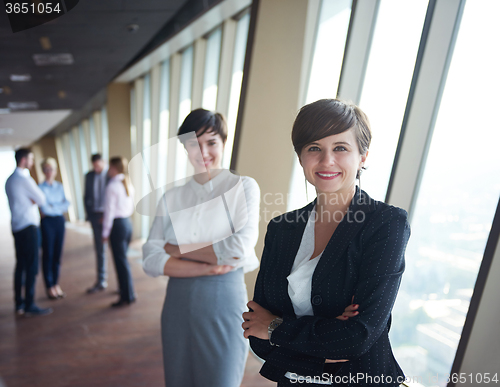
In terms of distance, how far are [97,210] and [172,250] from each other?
395cm

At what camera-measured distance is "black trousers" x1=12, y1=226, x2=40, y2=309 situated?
405 centimetres

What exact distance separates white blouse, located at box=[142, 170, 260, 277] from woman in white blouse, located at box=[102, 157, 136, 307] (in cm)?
277

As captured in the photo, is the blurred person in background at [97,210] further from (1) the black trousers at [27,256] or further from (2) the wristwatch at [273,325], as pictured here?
(2) the wristwatch at [273,325]

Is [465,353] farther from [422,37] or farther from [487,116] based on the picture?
[422,37]

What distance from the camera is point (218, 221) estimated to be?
70.5 inches

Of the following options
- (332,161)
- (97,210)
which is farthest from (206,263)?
(97,210)

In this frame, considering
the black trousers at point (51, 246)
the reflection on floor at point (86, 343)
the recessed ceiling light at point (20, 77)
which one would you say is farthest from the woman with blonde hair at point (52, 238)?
the recessed ceiling light at point (20, 77)

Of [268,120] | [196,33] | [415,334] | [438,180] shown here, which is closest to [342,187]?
[438,180]

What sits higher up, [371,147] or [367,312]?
[371,147]

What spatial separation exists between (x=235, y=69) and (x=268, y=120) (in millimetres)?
1949

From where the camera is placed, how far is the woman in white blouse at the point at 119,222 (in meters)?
4.38

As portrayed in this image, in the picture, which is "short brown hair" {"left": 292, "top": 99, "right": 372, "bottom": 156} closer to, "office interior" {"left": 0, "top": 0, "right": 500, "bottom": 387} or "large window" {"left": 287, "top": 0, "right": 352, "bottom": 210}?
"office interior" {"left": 0, "top": 0, "right": 500, "bottom": 387}

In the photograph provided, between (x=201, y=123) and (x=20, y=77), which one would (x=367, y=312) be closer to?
(x=201, y=123)

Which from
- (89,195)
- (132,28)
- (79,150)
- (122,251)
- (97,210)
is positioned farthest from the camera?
(79,150)
